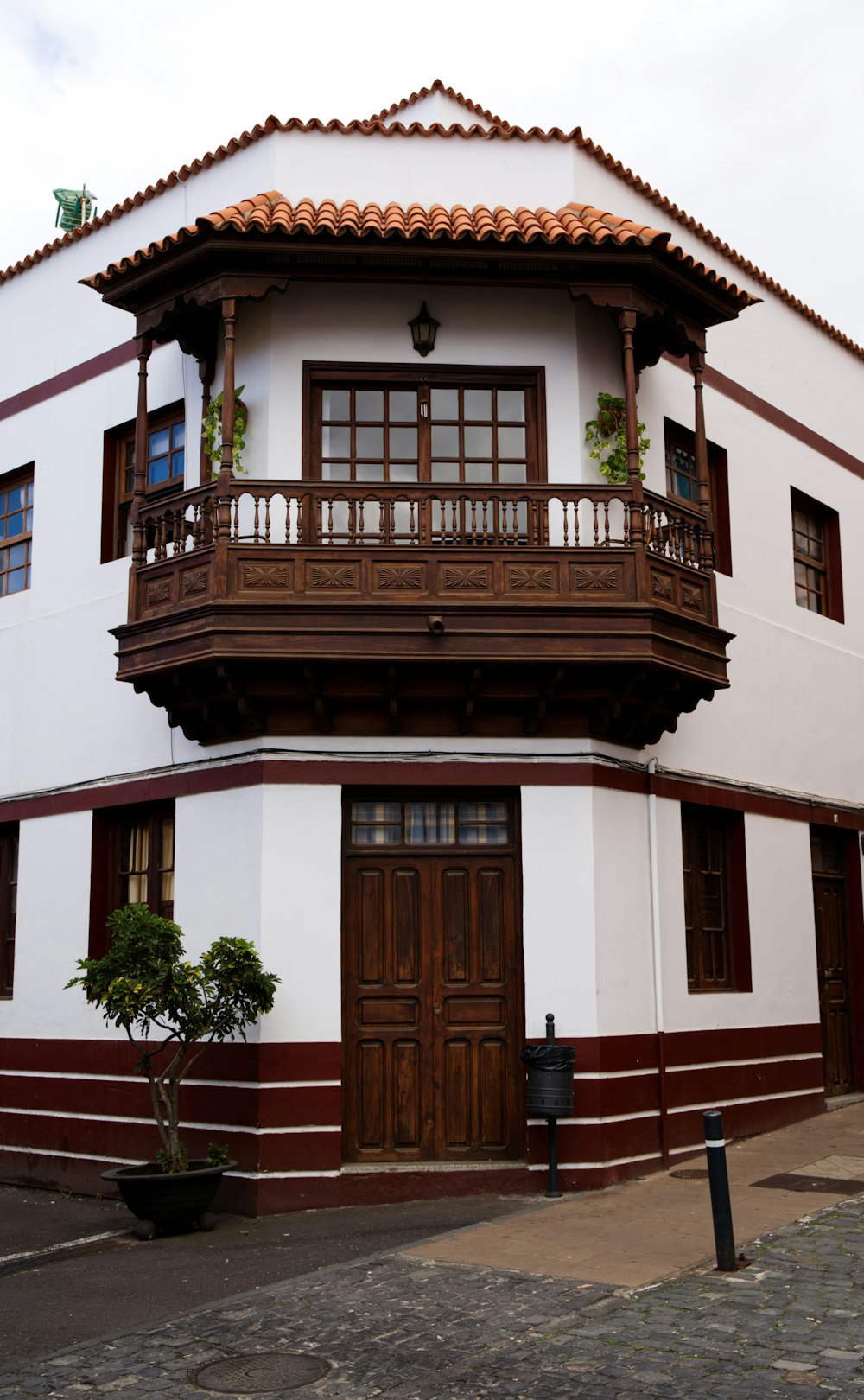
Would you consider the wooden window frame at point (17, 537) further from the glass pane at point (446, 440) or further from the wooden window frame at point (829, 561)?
the wooden window frame at point (829, 561)

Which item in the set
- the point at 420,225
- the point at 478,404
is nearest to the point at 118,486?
the point at 478,404

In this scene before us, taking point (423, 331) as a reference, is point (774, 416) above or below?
above

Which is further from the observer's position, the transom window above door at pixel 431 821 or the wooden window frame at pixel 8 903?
the wooden window frame at pixel 8 903

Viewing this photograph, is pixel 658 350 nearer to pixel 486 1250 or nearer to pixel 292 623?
pixel 292 623

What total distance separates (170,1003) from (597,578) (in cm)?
459

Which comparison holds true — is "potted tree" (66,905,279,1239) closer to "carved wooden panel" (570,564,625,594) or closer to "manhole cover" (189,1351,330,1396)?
"manhole cover" (189,1351,330,1396)

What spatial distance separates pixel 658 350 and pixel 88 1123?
861 cm

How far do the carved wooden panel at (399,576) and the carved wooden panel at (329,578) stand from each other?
0.55 feet

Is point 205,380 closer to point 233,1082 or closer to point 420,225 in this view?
point 420,225

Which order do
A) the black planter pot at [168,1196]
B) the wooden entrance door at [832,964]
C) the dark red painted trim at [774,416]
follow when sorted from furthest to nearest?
the wooden entrance door at [832,964] → the dark red painted trim at [774,416] → the black planter pot at [168,1196]

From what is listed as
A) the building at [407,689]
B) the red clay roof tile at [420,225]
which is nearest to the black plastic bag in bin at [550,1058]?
the building at [407,689]

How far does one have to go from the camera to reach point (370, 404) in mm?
12328

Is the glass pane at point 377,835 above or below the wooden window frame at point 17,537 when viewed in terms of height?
below

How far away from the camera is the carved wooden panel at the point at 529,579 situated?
11.1 m
